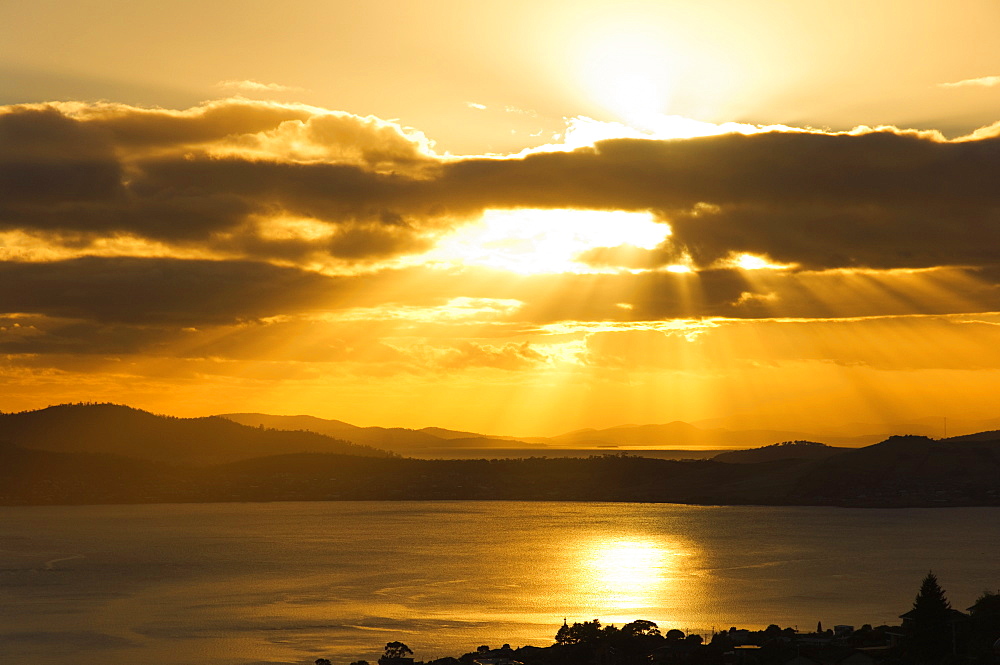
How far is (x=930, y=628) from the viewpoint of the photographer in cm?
4934

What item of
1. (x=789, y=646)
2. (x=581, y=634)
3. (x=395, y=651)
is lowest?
(x=395, y=651)

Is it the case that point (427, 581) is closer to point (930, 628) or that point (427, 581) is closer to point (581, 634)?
point (581, 634)

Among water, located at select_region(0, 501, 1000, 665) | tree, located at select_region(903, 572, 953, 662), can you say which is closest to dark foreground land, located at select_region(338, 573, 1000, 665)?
tree, located at select_region(903, 572, 953, 662)

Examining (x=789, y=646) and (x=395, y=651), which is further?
(x=395, y=651)

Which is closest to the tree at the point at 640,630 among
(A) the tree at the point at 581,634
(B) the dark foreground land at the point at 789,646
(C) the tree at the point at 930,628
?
(B) the dark foreground land at the point at 789,646

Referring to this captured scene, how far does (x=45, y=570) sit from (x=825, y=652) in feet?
294

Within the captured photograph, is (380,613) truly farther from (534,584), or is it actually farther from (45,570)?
(45,570)

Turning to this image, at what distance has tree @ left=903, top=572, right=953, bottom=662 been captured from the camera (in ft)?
160

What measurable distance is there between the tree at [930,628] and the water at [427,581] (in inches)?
976

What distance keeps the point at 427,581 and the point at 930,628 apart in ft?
203

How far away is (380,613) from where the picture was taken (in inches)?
3263

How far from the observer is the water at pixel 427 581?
72.9 m

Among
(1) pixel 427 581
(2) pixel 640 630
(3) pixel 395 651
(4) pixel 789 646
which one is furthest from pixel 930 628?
(1) pixel 427 581

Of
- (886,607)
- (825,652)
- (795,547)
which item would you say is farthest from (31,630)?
(795,547)
